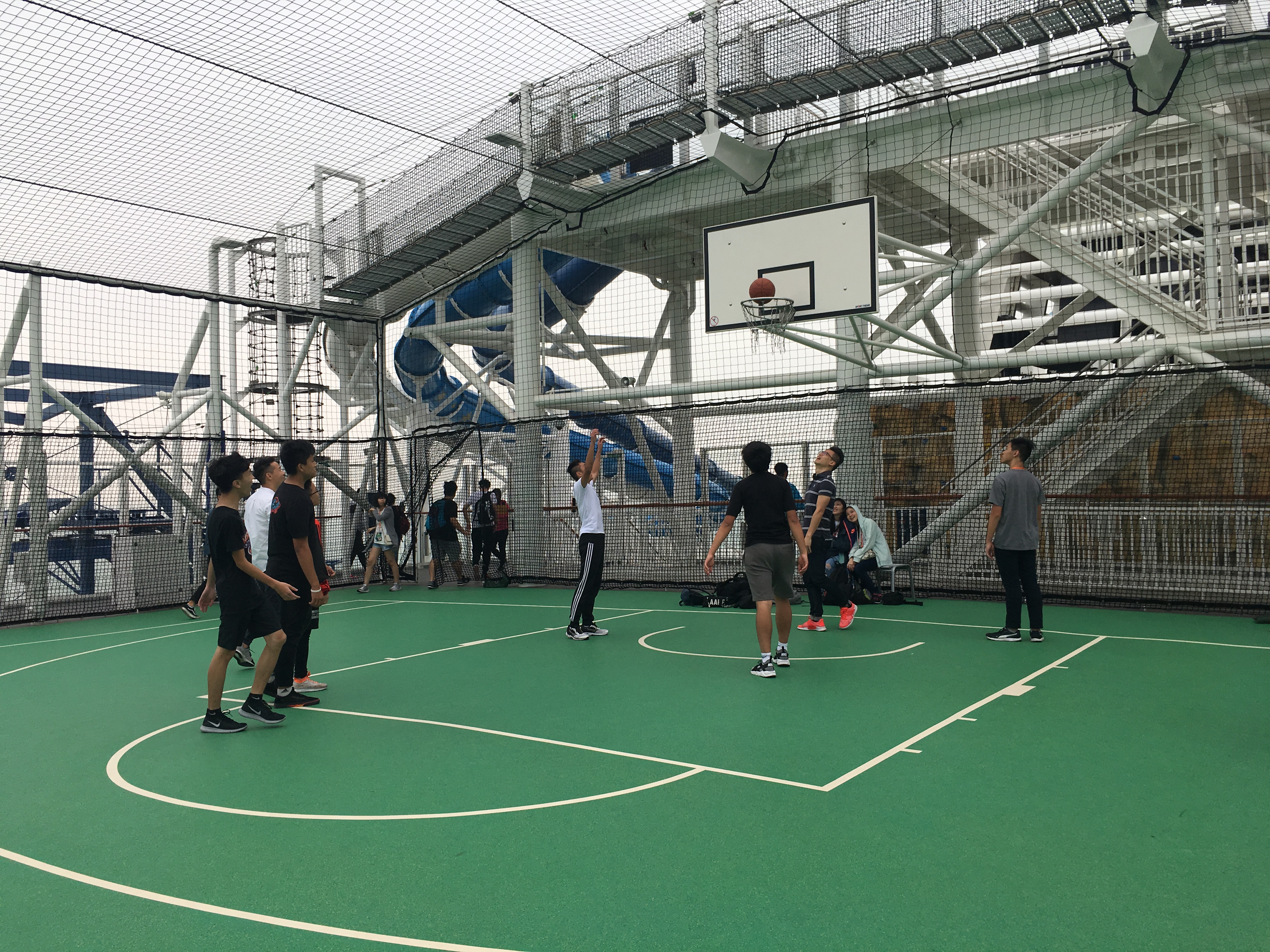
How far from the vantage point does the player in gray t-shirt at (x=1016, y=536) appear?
902 cm

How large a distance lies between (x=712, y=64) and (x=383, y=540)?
9002 mm

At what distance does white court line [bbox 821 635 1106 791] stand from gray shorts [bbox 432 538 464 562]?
10377 mm

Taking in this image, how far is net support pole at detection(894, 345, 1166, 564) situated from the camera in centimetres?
1252

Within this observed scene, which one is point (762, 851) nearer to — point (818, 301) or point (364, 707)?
point (364, 707)

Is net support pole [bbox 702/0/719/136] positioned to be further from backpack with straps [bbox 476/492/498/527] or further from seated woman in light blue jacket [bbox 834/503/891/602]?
backpack with straps [bbox 476/492/498/527]

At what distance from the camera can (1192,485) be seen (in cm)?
1316

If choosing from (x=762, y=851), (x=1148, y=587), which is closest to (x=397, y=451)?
(x=1148, y=587)

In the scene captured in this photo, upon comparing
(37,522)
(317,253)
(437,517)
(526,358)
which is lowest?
(437,517)

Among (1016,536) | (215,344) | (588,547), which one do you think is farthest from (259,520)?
(215,344)

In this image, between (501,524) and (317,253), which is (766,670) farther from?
(317,253)

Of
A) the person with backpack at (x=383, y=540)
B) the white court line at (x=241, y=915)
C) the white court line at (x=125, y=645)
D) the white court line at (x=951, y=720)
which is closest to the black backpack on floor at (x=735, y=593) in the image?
the white court line at (x=951, y=720)

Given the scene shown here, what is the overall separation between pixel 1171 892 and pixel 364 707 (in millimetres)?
5225

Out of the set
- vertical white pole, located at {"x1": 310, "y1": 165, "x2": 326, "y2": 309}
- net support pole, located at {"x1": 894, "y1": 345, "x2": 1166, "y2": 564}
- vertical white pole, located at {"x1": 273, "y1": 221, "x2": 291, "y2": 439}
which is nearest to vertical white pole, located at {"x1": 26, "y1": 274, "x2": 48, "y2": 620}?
vertical white pole, located at {"x1": 310, "y1": 165, "x2": 326, "y2": 309}

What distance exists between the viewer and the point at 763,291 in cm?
1293
